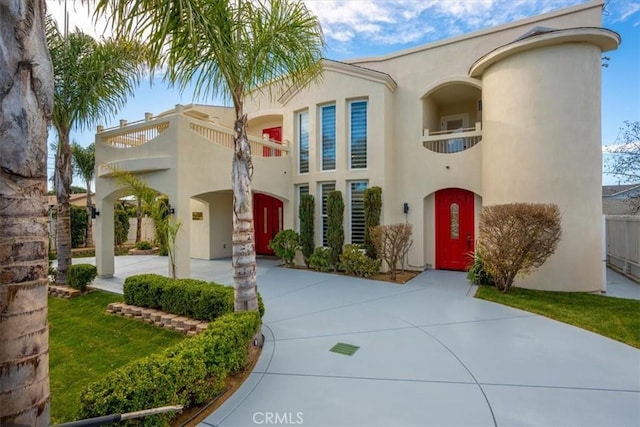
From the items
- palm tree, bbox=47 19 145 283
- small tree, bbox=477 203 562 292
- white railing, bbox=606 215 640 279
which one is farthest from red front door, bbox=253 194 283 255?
white railing, bbox=606 215 640 279

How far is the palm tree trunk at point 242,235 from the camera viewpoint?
5273mm

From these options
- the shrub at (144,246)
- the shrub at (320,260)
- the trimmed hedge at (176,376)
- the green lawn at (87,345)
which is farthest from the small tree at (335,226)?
the shrub at (144,246)

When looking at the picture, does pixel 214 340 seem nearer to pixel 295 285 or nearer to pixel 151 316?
pixel 151 316

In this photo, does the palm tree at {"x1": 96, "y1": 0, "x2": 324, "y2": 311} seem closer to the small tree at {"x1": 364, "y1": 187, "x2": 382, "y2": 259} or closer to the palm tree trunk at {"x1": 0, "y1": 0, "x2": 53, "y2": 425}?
the palm tree trunk at {"x1": 0, "y1": 0, "x2": 53, "y2": 425}

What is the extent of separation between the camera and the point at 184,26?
4309 mm

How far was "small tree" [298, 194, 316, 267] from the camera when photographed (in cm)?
1256

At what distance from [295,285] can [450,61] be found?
9.73m

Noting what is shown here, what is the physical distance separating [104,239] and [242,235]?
8699 mm

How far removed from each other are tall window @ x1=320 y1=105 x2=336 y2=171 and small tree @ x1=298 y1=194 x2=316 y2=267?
1.56 metres

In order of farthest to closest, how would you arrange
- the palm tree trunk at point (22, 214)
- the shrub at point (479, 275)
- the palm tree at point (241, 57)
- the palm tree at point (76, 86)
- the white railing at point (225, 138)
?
the white railing at point (225, 138) < the shrub at point (479, 275) < the palm tree at point (76, 86) < the palm tree at point (241, 57) < the palm tree trunk at point (22, 214)

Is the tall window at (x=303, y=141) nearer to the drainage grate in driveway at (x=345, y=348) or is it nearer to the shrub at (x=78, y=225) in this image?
the drainage grate in driveway at (x=345, y=348)

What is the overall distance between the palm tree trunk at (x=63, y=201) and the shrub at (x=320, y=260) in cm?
789


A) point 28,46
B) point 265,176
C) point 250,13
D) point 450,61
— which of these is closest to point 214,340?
point 28,46

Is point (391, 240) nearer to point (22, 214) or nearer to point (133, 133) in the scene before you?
point (22, 214)
